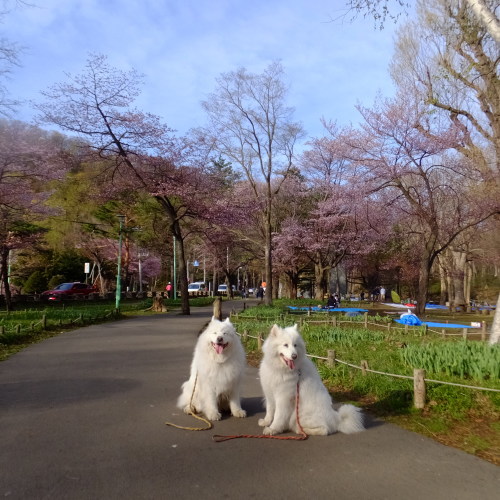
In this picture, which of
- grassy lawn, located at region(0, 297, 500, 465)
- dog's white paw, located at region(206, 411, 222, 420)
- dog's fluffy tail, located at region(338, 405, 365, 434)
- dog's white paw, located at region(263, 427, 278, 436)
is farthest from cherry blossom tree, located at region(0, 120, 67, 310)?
dog's fluffy tail, located at region(338, 405, 365, 434)

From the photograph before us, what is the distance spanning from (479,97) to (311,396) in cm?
1750

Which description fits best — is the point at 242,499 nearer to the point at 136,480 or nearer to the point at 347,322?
the point at 136,480

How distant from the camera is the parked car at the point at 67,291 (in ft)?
113

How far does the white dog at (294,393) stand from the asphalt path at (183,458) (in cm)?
16

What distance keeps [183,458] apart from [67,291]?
3391cm

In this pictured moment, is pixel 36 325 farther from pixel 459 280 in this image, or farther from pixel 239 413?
pixel 459 280

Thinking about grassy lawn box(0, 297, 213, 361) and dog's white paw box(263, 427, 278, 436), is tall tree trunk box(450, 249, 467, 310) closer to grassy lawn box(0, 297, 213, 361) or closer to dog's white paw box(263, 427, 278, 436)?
grassy lawn box(0, 297, 213, 361)

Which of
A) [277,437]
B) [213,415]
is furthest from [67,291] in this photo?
[277,437]

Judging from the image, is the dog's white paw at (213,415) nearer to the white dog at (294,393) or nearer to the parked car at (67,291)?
the white dog at (294,393)

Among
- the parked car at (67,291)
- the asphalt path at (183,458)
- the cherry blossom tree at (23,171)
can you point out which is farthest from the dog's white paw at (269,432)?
the parked car at (67,291)

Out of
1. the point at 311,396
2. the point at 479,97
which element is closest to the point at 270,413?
the point at 311,396

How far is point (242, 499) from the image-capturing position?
12.1 feet

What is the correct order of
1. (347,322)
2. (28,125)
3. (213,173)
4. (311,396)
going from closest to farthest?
(311,396), (347,322), (28,125), (213,173)

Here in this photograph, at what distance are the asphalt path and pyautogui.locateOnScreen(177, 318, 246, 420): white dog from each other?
0.71 feet
